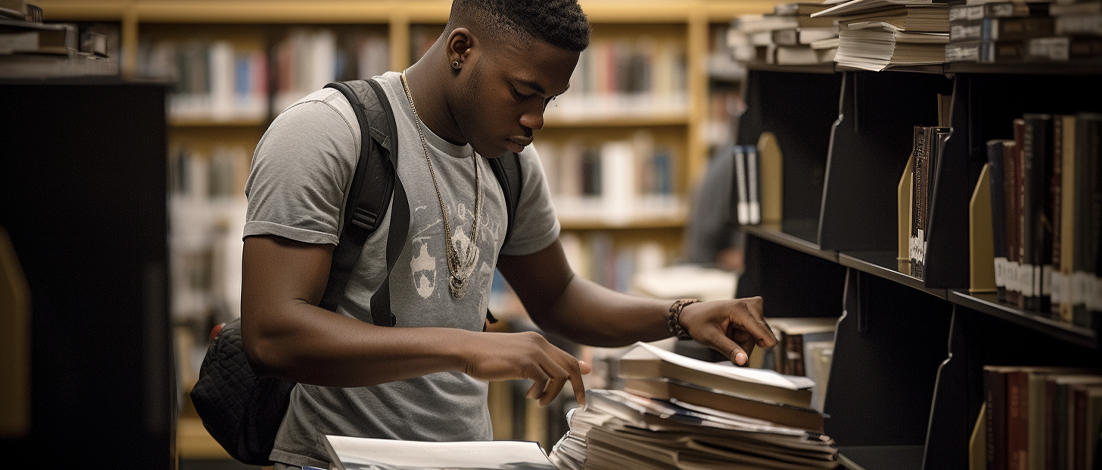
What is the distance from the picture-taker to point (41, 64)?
1.15m

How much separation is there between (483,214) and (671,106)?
9.74 ft

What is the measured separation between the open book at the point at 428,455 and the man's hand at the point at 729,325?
1.11 feet

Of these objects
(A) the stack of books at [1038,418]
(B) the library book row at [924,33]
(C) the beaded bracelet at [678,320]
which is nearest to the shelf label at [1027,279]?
(A) the stack of books at [1038,418]

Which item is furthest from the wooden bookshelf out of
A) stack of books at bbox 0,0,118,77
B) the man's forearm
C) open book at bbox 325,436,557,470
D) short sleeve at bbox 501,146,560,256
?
stack of books at bbox 0,0,118,77

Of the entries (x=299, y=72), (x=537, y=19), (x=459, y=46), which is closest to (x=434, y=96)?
(x=459, y=46)

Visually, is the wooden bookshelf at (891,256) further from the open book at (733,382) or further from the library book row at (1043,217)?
the open book at (733,382)

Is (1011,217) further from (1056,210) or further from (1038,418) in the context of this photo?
(1038,418)

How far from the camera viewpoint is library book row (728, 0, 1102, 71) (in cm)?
105

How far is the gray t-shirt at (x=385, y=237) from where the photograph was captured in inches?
50.1

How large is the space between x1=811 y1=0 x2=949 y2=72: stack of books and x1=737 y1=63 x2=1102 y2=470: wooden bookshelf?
0.03 metres

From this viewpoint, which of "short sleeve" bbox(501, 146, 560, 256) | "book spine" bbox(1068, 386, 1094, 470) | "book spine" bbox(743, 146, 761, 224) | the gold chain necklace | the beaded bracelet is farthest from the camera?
"book spine" bbox(743, 146, 761, 224)

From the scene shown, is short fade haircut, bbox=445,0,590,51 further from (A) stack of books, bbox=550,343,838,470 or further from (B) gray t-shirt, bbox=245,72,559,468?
(A) stack of books, bbox=550,343,838,470

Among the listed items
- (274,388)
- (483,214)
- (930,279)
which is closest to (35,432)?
(274,388)

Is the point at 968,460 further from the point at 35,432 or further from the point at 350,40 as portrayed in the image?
the point at 350,40
